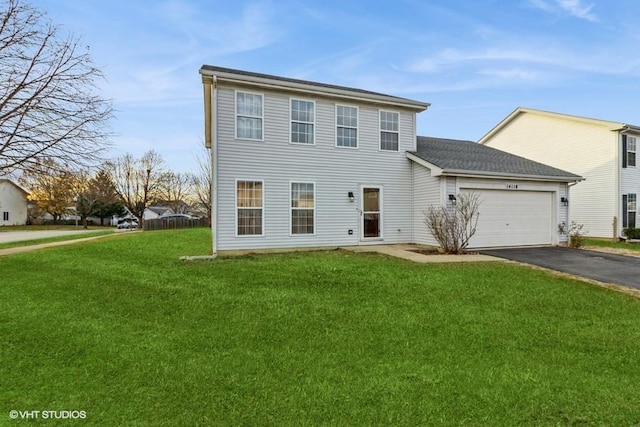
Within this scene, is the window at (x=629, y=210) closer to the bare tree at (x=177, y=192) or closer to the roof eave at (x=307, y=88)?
the roof eave at (x=307, y=88)

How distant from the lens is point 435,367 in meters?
3.67

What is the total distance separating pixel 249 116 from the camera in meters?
11.4

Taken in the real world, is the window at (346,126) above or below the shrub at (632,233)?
above

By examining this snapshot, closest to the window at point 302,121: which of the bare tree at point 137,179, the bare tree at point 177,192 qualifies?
the bare tree at point 137,179

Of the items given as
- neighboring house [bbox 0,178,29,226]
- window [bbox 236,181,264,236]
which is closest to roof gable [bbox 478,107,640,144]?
window [bbox 236,181,264,236]

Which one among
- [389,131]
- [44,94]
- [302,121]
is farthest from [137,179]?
[389,131]

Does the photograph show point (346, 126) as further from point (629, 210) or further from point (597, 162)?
point (629, 210)

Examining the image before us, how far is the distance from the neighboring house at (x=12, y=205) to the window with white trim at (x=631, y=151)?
6007 cm

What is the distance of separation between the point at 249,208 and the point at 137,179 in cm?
3938

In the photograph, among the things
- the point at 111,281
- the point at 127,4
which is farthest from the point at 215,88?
the point at 111,281

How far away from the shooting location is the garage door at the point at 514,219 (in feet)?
42.1

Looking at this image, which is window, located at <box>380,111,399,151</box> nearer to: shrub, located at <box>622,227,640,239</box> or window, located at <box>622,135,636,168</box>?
window, located at <box>622,135,636,168</box>

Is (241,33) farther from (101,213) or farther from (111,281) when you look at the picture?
(101,213)

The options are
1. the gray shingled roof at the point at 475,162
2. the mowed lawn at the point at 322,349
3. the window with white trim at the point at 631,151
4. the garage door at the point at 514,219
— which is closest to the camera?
the mowed lawn at the point at 322,349
